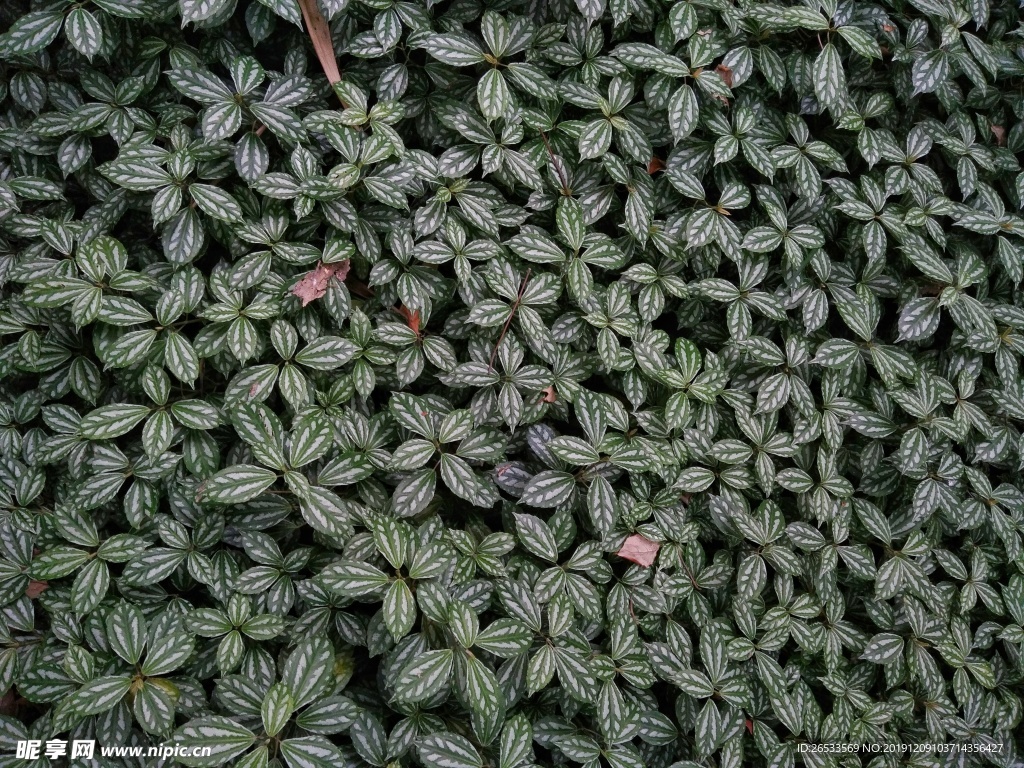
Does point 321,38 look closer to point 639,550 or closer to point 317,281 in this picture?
point 317,281

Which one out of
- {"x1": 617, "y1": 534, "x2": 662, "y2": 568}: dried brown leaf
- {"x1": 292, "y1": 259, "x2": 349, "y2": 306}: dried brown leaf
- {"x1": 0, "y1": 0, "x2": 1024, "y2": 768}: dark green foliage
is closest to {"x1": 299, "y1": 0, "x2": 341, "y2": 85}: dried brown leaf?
{"x1": 0, "y1": 0, "x2": 1024, "y2": 768}: dark green foliage

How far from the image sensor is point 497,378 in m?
1.83

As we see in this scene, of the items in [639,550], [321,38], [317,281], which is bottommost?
[639,550]

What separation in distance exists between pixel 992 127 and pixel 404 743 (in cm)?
251

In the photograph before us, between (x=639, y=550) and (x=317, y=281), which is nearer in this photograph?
(x=317, y=281)

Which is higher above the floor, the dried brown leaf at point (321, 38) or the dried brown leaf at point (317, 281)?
the dried brown leaf at point (321, 38)

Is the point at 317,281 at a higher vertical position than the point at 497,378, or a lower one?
higher

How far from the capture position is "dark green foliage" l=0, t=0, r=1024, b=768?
66.6 inches

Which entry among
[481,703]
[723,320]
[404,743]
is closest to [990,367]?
[723,320]

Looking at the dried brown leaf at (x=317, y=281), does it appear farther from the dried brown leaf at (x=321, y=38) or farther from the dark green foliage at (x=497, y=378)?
the dried brown leaf at (x=321, y=38)

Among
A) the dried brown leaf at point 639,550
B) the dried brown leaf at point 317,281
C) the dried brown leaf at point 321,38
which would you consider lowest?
the dried brown leaf at point 639,550

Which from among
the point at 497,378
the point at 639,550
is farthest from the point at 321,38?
the point at 639,550

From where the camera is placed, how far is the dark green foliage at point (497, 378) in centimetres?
169

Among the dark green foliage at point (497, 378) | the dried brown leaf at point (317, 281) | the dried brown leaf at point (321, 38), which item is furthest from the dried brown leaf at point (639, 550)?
the dried brown leaf at point (321, 38)
